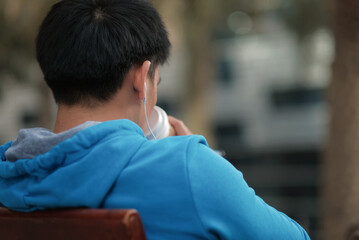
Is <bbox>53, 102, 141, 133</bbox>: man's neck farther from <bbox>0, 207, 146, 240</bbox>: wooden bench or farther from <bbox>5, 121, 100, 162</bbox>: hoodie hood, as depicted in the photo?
<bbox>0, 207, 146, 240</bbox>: wooden bench

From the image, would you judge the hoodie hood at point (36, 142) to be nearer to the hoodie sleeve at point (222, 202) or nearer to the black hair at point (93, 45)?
the black hair at point (93, 45)

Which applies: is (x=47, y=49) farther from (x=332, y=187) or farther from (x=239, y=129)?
(x=239, y=129)

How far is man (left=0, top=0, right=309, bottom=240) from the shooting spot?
1.30 metres

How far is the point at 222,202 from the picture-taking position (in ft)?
4.24

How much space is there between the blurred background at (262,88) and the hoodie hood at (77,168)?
182cm

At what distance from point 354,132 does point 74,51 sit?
9.17 feet

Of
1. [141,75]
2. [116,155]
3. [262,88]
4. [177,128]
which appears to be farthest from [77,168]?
[262,88]

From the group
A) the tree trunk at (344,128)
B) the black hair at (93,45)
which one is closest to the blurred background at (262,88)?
the tree trunk at (344,128)

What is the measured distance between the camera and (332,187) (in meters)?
3.96

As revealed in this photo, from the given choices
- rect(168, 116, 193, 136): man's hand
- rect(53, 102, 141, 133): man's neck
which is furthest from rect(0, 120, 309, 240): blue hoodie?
rect(168, 116, 193, 136): man's hand

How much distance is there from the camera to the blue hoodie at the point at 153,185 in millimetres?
1293

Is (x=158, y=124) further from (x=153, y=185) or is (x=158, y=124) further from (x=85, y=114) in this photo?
(x=153, y=185)

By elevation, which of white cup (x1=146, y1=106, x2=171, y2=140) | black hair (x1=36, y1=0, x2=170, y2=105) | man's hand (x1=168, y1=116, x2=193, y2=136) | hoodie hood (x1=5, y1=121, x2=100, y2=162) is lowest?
man's hand (x1=168, y1=116, x2=193, y2=136)

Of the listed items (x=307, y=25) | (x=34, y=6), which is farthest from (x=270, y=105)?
(x=34, y=6)
